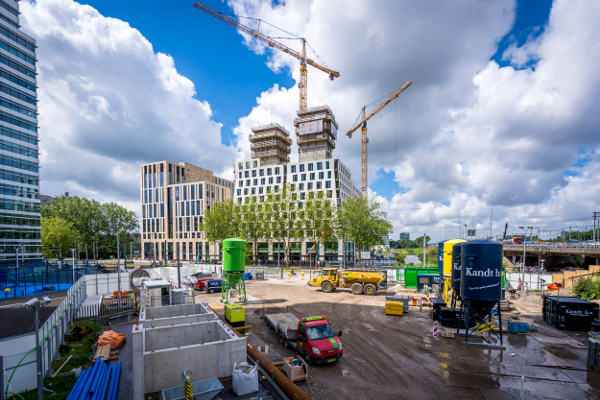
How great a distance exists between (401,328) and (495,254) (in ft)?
24.9

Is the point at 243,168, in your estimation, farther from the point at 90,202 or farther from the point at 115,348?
the point at 115,348

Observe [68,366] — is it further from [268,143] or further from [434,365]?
[268,143]

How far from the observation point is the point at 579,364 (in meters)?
13.4

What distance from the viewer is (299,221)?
6462 centimetres

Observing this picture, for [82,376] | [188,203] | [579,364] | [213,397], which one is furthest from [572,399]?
[188,203]

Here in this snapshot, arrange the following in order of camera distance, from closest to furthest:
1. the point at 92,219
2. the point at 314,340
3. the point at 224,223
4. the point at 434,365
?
the point at 434,365 < the point at 314,340 < the point at 224,223 < the point at 92,219

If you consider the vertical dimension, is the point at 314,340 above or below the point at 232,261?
below

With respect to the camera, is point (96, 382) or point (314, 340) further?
point (314, 340)

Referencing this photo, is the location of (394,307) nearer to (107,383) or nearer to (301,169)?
(107,383)

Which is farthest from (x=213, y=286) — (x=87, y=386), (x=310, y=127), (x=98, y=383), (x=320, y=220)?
(x=310, y=127)

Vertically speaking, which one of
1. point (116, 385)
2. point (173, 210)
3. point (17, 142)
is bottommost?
point (116, 385)

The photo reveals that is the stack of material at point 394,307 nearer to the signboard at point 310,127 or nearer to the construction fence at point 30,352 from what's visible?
the construction fence at point 30,352

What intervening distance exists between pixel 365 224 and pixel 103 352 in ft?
164

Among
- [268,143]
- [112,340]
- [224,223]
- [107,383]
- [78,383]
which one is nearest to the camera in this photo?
[78,383]
